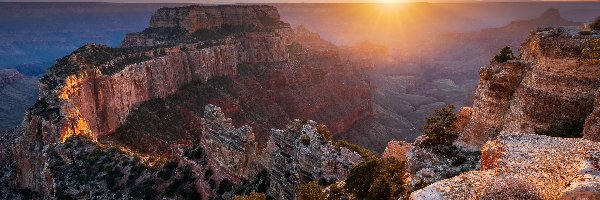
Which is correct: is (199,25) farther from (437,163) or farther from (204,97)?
(437,163)

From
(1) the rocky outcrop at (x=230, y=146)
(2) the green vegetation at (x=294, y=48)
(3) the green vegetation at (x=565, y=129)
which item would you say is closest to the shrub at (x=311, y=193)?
(3) the green vegetation at (x=565, y=129)

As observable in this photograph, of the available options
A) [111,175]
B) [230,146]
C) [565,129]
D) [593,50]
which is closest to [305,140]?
[230,146]

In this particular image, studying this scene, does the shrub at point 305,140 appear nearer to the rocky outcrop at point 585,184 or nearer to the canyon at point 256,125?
the canyon at point 256,125

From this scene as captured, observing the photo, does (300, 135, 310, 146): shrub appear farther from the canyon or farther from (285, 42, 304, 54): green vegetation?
(285, 42, 304, 54): green vegetation

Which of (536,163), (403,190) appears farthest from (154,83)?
(536,163)

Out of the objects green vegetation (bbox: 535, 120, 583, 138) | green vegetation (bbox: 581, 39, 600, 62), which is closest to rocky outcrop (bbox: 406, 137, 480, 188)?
green vegetation (bbox: 535, 120, 583, 138)

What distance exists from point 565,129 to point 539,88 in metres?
2.65

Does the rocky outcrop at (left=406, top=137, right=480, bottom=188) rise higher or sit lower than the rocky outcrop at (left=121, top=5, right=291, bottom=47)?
lower

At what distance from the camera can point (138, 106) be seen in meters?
73.1

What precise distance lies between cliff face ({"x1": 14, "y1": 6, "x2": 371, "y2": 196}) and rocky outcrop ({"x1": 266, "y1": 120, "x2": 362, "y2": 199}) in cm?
10

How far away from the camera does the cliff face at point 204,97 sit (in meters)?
37.2

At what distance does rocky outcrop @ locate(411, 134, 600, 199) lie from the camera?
13.2 m

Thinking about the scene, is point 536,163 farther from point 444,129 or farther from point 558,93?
point 444,129

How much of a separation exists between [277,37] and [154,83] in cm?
4222
